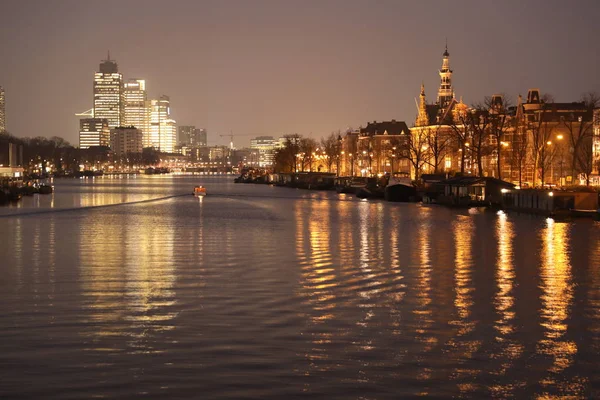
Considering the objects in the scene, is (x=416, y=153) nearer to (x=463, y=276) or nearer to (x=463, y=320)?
(x=463, y=276)

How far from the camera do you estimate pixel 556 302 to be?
23422mm

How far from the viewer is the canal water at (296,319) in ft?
48.4

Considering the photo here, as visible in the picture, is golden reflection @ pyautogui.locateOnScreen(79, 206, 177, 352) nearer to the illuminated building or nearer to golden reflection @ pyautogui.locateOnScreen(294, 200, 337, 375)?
golden reflection @ pyautogui.locateOnScreen(294, 200, 337, 375)

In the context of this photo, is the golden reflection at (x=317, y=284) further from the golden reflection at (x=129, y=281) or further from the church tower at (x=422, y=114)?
the church tower at (x=422, y=114)

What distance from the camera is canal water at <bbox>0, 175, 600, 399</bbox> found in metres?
14.8

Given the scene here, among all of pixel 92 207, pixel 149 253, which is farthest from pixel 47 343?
pixel 92 207

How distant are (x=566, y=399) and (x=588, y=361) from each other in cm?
277

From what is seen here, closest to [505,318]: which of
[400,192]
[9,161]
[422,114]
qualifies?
[400,192]

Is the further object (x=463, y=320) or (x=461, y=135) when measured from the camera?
(x=461, y=135)

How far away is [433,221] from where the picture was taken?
2442 inches

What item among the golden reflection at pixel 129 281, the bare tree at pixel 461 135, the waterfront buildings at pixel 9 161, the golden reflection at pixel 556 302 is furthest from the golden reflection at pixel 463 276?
the waterfront buildings at pixel 9 161

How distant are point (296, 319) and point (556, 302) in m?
8.00

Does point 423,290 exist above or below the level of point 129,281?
below

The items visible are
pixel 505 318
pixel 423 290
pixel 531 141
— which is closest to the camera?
pixel 505 318
